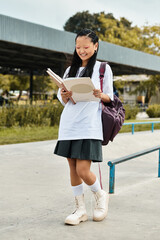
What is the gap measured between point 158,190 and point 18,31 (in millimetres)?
14093

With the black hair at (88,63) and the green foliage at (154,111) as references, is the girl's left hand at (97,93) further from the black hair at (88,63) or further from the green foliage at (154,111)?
the green foliage at (154,111)

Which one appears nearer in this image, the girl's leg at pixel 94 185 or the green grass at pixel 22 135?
the girl's leg at pixel 94 185

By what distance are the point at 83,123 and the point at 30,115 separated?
13.0 meters

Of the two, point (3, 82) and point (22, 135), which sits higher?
point (3, 82)

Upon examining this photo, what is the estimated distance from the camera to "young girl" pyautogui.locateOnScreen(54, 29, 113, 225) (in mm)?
3506

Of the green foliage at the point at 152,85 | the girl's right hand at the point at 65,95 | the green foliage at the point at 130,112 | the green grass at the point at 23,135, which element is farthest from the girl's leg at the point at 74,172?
the green foliage at the point at 152,85

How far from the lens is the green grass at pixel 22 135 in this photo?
11897 millimetres

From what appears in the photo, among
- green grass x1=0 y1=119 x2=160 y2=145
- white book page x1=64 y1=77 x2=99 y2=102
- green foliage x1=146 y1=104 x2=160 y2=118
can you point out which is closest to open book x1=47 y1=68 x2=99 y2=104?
white book page x1=64 y1=77 x2=99 y2=102

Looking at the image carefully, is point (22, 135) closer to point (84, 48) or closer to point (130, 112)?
point (84, 48)

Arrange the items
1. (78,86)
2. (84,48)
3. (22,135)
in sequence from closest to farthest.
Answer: (78,86)
(84,48)
(22,135)

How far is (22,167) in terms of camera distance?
23.5ft

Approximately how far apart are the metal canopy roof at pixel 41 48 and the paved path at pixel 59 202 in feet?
34.2

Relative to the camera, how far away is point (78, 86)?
11.1 feet

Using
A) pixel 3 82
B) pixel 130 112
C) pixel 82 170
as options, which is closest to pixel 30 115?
pixel 130 112
